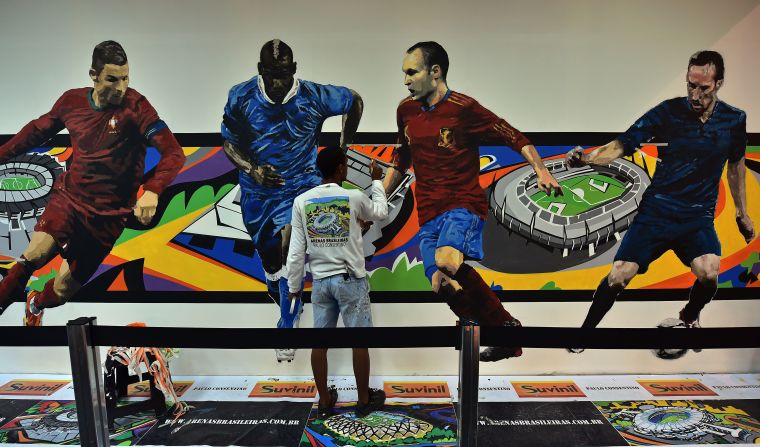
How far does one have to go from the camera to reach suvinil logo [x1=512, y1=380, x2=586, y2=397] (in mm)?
2816

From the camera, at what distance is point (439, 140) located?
2844 mm

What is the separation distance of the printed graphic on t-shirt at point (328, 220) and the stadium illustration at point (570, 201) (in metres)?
1.07

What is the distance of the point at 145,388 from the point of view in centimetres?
292

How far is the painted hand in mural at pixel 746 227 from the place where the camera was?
116 inches


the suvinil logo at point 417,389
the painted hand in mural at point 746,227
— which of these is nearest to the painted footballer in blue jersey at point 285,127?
the suvinil logo at point 417,389

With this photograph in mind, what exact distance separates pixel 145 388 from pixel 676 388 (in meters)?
3.53

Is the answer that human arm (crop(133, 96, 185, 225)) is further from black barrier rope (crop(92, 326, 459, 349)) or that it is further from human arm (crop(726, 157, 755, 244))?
human arm (crop(726, 157, 755, 244))

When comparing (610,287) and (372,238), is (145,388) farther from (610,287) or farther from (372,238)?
(610,287)

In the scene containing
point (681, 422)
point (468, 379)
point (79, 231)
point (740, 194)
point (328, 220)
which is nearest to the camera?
point (468, 379)

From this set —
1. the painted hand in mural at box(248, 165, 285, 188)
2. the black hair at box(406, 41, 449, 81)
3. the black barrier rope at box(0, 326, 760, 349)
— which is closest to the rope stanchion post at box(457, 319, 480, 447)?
the black barrier rope at box(0, 326, 760, 349)

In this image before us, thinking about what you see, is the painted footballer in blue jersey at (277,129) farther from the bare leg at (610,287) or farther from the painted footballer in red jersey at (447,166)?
the bare leg at (610,287)

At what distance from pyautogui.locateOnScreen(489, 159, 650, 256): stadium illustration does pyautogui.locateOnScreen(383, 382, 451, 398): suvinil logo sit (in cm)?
115

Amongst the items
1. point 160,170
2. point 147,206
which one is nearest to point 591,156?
point 160,170

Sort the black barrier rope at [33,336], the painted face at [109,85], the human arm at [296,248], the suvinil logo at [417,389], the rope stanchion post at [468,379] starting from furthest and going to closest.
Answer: the painted face at [109,85]
the suvinil logo at [417,389]
the human arm at [296,248]
the black barrier rope at [33,336]
the rope stanchion post at [468,379]
